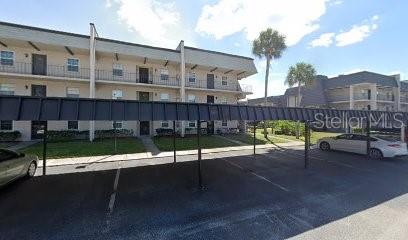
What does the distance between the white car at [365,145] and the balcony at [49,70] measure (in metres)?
22.5

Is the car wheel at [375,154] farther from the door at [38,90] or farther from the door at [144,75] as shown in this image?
the door at [38,90]

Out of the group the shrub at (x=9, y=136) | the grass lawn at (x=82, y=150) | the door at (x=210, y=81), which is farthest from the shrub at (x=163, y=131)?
the shrub at (x=9, y=136)

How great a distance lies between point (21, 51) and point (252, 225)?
987 inches

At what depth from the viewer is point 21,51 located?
2086 centimetres

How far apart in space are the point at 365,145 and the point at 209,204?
13.5 meters

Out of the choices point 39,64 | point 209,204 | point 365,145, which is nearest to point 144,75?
point 39,64

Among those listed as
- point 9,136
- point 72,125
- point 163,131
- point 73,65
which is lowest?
point 9,136

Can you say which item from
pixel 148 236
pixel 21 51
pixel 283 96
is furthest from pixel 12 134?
pixel 283 96

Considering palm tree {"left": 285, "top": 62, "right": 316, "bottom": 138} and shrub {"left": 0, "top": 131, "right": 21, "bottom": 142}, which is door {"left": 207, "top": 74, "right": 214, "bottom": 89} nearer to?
palm tree {"left": 285, "top": 62, "right": 316, "bottom": 138}

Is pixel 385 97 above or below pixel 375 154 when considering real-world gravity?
above

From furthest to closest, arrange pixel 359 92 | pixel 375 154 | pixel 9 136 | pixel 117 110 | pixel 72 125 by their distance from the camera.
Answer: pixel 359 92 < pixel 72 125 < pixel 9 136 < pixel 375 154 < pixel 117 110

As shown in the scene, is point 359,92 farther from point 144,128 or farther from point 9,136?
point 9,136

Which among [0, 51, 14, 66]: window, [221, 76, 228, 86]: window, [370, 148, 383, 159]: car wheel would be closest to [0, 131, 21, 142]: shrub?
[0, 51, 14, 66]: window

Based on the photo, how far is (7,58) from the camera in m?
20.5
